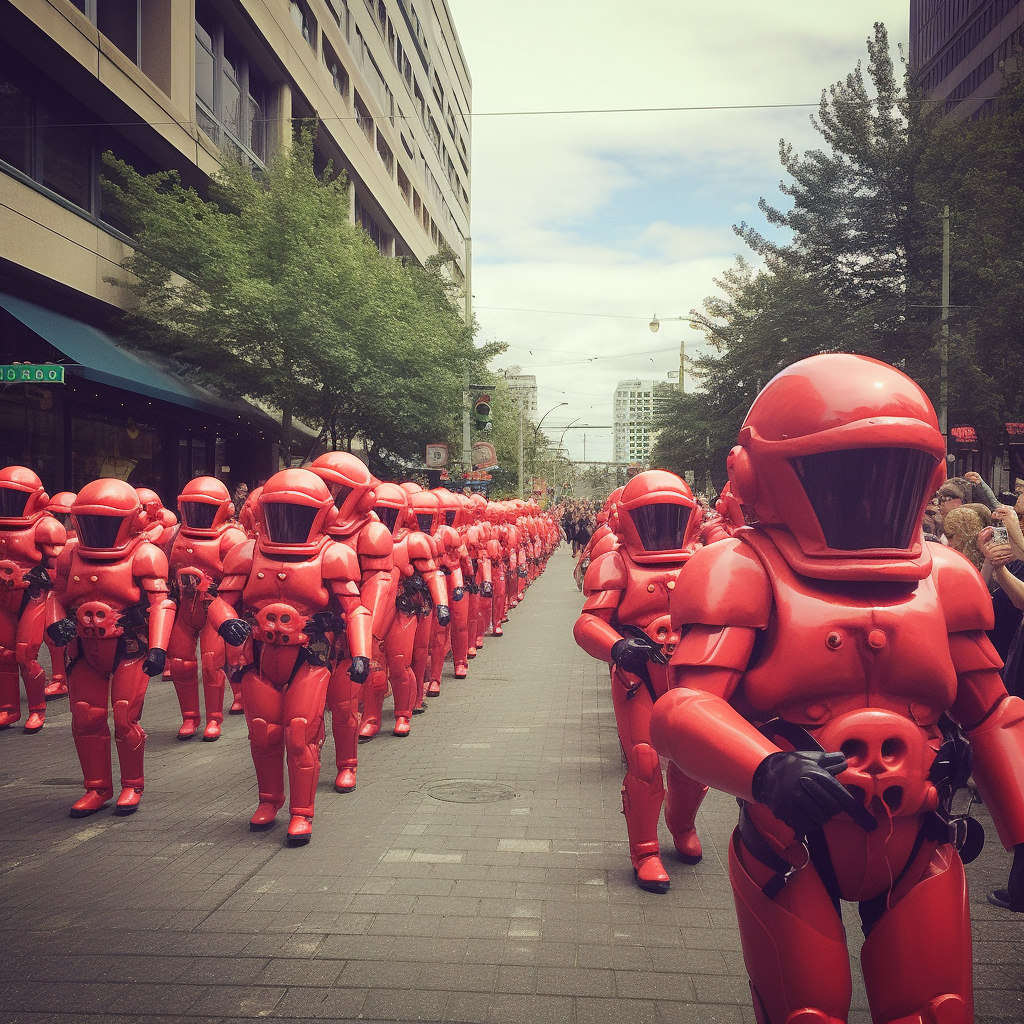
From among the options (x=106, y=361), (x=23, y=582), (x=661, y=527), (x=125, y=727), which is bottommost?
(x=125, y=727)

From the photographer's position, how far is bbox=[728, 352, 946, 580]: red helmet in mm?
2342

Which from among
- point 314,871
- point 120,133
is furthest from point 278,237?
point 314,871

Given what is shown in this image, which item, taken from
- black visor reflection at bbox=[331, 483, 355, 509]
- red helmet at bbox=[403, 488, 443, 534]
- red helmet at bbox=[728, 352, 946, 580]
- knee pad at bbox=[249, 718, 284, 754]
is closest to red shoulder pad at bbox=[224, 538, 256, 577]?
knee pad at bbox=[249, 718, 284, 754]

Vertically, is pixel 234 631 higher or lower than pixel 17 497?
lower

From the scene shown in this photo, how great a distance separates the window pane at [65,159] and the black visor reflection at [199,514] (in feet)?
33.6

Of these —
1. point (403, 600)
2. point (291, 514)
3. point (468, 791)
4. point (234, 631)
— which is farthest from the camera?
point (403, 600)

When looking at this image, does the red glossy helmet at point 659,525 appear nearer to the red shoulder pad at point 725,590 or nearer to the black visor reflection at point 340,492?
the black visor reflection at point 340,492

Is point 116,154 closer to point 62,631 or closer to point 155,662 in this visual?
point 62,631

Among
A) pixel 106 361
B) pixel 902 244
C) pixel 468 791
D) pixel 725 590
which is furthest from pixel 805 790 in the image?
pixel 902 244

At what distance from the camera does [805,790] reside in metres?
1.97

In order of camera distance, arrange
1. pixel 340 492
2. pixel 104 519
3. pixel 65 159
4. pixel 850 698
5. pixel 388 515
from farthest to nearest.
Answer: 1. pixel 65 159
2. pixel 388 515
3. pixel 340 492
4. pixel 104 519
5. pixel 850 698

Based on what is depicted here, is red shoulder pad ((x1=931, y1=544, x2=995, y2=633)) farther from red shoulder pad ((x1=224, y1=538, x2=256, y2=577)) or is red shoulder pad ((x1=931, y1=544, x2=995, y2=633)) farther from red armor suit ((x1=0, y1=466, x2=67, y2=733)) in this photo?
red armor suit ((x1=0, y1=466, x2=67, y2=733))

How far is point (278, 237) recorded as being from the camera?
18.2m

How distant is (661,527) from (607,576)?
0.41 m
